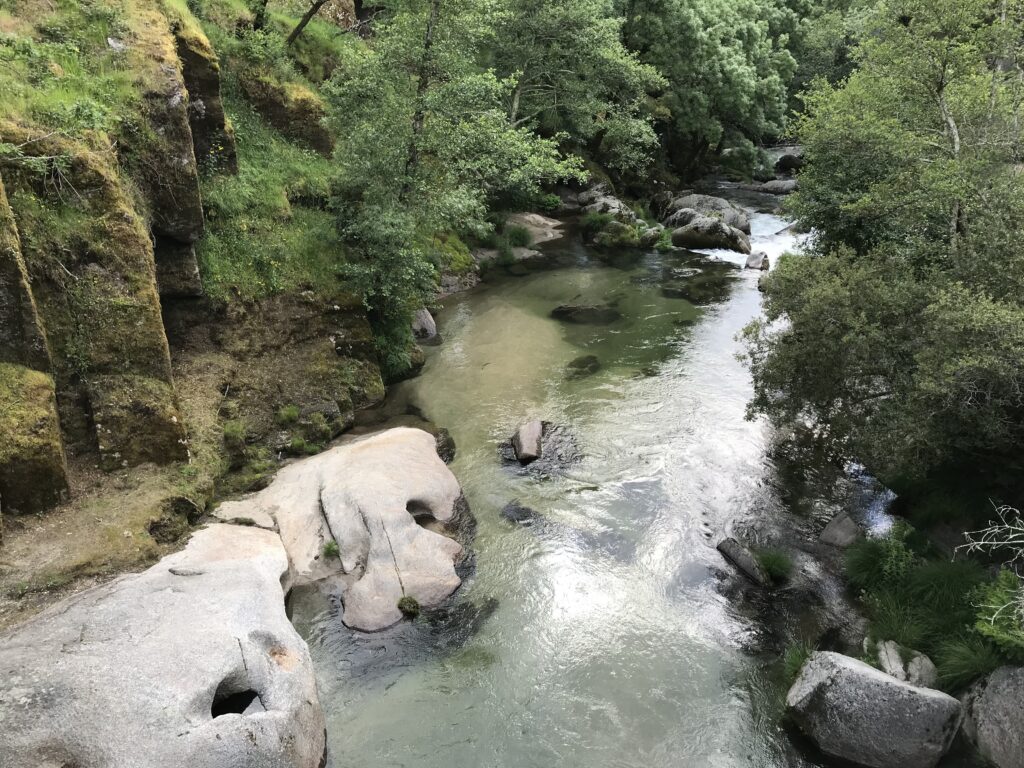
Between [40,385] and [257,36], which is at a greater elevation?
[257,36]

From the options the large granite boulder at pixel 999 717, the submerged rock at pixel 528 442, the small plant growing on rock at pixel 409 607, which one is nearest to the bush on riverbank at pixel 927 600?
the large granite boulder at pixel 999 717

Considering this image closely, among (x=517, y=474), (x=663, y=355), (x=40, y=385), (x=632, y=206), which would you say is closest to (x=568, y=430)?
(x=517, y=474)

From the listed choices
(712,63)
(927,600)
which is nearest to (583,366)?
(927,600)

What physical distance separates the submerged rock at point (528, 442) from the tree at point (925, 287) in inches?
216

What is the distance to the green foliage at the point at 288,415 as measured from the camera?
Answer: 1572cm

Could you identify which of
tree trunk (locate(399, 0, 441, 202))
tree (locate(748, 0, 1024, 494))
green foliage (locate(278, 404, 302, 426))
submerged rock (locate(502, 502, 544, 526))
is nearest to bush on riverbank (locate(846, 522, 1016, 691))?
tree (locate(748, 0, 1024, 494))

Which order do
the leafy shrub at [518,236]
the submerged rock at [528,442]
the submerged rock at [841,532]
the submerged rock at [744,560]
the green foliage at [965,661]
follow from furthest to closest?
the leafy shrub at [518,236] < the submerged rock at [528,442] < the submerged rock at [841,532] < the submerged rock at [744,560] < the green foliage at [965,661]

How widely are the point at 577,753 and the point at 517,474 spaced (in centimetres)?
735

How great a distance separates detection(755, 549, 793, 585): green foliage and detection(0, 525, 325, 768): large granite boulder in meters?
8.68

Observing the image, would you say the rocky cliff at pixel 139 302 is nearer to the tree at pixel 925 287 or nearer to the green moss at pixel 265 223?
the green moss at pixel 265 223

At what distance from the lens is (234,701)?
9055mm

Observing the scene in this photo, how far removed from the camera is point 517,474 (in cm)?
1587

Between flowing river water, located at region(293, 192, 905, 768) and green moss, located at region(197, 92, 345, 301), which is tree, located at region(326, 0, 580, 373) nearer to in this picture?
green moss, located at region(197, 92, 345, 301)

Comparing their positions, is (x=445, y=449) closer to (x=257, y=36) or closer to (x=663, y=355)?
(x=663, y=355)
